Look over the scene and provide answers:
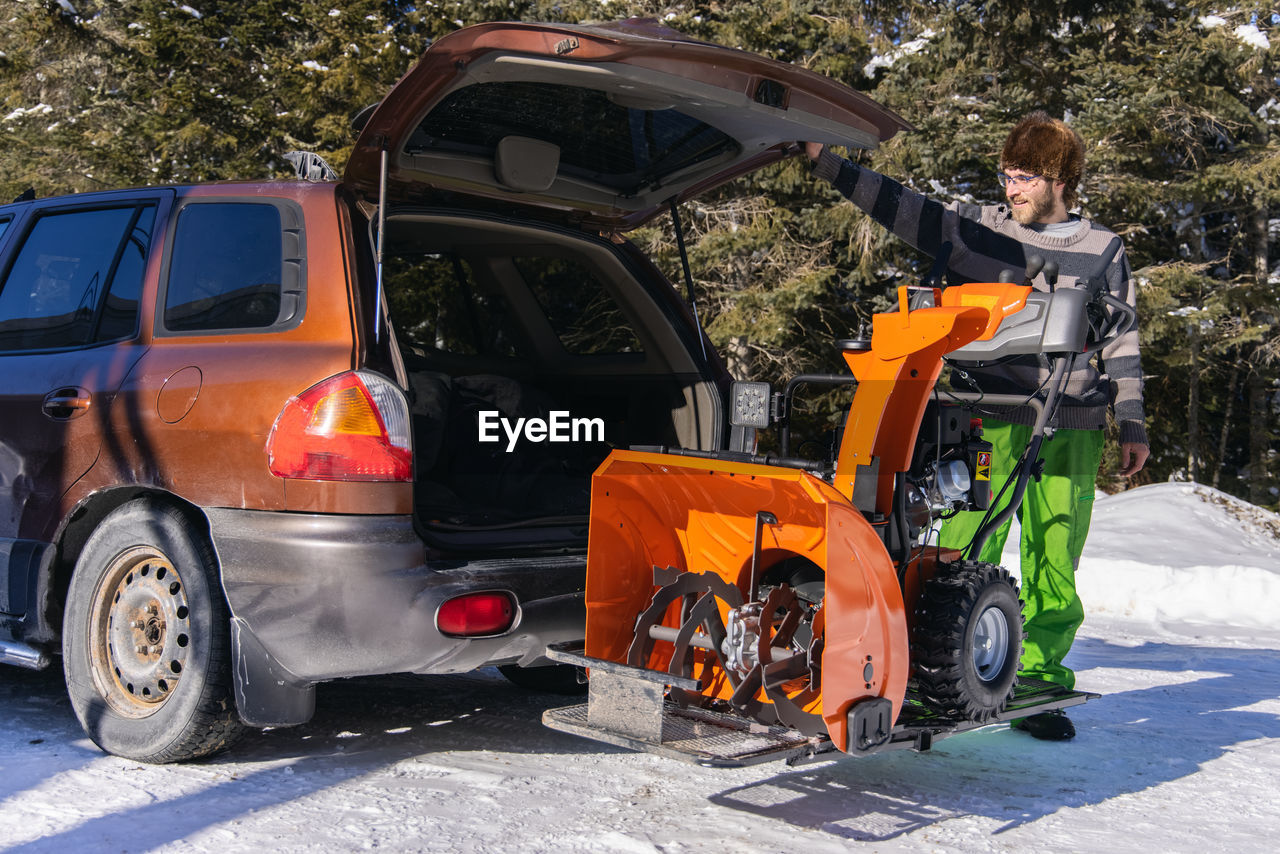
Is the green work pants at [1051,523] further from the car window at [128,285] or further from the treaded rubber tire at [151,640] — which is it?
the car window at [128,285]

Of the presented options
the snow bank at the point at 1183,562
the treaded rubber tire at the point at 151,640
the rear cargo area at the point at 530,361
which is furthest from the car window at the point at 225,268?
the snow bank at the point at 1183,562

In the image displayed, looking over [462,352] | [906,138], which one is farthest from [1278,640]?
[906,138]

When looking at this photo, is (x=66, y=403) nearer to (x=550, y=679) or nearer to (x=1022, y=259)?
(x=550, y=679)

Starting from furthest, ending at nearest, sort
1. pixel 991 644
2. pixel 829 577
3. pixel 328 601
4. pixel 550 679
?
pixel 550 679 → pixel 991 644 → pixel 328 601 → pixel 829 577

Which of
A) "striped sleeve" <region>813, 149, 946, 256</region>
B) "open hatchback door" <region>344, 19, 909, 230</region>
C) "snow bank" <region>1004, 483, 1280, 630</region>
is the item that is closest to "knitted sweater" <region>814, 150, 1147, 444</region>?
"striped sleeve" <region>813, 149, 946, 256</region>

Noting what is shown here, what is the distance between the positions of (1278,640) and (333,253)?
6.06 metres

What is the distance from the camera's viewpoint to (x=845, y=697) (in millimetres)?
3041

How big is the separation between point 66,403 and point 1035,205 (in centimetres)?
372

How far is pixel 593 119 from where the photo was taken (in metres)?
4.12

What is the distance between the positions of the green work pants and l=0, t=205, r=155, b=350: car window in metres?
3.16

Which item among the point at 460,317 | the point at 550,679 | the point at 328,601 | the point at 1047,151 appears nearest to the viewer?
the point at 328,601

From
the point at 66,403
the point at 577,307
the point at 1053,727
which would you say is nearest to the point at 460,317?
the point at 577,307

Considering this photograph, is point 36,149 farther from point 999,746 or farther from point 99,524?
point 999,746

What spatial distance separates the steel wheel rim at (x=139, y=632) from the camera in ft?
12.2
